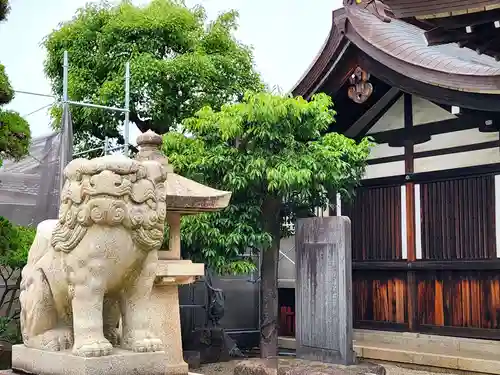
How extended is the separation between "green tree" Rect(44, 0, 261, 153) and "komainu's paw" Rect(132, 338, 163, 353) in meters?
9.64

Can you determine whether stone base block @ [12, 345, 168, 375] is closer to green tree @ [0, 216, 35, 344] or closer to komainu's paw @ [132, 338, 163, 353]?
komainu's paw @ [132, 338, 163, 353]

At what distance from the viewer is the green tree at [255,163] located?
963 cm

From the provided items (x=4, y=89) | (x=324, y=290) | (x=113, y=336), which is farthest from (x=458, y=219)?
(x=113, y=336)

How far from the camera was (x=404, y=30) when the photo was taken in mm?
12945

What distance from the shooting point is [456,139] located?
1132cm

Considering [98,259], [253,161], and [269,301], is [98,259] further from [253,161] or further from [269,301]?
[269,301]

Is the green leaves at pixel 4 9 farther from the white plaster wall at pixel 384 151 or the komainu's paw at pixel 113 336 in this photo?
the white plaster wall at pixel 384 151

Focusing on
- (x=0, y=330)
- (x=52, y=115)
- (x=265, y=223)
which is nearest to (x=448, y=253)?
(x=265, y=223)

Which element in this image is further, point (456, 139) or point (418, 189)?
point (418, 189)

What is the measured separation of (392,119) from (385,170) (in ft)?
3.12

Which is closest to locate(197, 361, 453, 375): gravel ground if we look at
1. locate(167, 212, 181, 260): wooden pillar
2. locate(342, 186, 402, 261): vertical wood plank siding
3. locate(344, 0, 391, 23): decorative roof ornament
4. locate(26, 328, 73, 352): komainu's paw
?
locate(342, 186, 402, 261): vertical wood plank siding

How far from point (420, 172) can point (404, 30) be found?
2959 millimetres

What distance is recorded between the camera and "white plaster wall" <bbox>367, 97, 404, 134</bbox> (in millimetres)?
12349

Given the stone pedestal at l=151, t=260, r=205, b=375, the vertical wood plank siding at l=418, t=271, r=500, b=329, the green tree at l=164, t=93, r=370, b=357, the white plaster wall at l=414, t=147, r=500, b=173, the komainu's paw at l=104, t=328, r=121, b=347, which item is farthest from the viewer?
the white plaster wall at l=414, t=147, r=500, b=173
